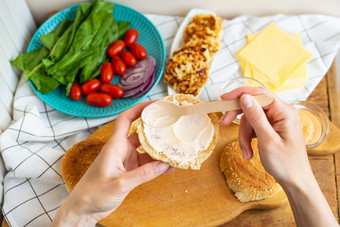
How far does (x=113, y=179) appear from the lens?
1.60 m

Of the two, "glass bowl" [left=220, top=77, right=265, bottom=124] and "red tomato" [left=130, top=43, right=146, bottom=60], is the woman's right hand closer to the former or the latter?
"glass bowl" [left=220, top=77, right=265, bottom=124]

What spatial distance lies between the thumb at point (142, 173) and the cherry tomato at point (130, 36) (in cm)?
134

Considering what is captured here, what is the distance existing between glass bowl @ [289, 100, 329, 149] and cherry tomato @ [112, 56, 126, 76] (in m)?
1.39

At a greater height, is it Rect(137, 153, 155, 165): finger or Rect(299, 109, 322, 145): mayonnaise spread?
Rect(137, 153, 155, 165): finger

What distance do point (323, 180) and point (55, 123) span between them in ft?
6.79

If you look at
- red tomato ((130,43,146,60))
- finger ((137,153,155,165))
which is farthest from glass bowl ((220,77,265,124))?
finger ((137,153,155,165))

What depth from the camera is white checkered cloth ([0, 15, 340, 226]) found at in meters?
2.19

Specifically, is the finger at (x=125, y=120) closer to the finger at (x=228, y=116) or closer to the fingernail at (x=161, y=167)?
the fingernail at (x=161, y=167)

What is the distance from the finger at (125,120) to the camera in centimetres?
183

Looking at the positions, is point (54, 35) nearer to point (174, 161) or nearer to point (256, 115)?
point (174, 161)

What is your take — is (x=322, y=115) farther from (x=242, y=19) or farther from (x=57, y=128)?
(x=57, y=128)

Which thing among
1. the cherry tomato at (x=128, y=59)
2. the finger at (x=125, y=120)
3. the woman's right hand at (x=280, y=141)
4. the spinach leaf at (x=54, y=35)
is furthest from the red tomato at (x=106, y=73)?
the woman's right hand at (x=280, y=141)

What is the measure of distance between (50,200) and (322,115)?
2.06 meters

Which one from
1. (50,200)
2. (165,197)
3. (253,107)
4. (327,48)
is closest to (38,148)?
(50,200)
